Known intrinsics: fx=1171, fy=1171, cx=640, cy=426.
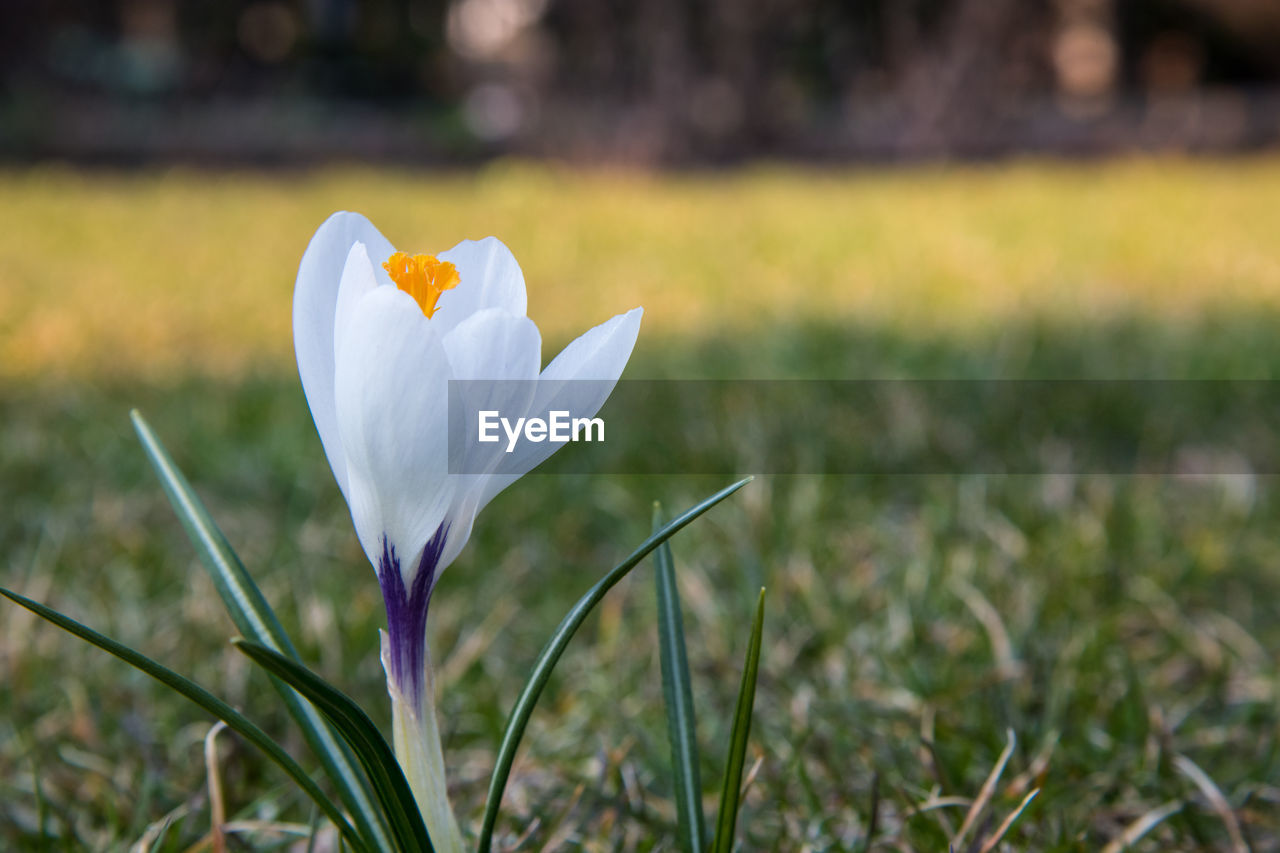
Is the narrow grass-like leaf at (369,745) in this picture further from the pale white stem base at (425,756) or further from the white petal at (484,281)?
the white petal at (484,281)

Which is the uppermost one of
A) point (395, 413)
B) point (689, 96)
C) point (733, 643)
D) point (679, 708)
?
point (689, 96)

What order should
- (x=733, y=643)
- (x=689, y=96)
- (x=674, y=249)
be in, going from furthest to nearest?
(x=689, y=96)
(x=674, y=249)
(x=733, y=643)

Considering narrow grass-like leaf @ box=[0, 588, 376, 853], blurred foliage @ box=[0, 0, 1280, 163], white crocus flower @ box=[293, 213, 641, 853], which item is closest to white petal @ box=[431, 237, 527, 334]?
white crocus flower @ box=[293, 213, 641, 853]

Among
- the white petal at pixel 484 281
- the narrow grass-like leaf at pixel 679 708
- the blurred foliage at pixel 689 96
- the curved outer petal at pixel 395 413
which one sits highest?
the blurred foliage at pixel 689 96

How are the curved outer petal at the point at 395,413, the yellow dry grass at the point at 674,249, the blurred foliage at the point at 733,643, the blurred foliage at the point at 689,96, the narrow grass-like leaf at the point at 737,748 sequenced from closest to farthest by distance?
the curved outer petal at the point at 395,413 < the narrow grass-like leaf at the point at 737,748 < the blurred foliage at the point at 733,643 < the yellow dry grass at the point at 674,249 < the blurred foliage at the point at 689,96

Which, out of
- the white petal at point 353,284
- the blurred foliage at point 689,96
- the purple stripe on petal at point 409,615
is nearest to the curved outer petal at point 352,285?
the white petal at point 353,284

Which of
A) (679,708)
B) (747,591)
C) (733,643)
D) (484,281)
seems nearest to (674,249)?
(747,591)

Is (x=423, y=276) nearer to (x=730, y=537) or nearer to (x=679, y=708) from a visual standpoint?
(x=679, y=708)
